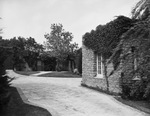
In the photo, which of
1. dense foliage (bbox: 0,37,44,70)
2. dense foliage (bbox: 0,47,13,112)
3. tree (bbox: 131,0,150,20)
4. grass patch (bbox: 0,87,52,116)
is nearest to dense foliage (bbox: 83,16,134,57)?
tree (bbox: 131,0,150,20)

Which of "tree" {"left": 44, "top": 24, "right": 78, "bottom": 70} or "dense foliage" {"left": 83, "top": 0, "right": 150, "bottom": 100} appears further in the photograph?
"tree" {"left": 44, "top": 24, "right": 78, "bottom": 70}

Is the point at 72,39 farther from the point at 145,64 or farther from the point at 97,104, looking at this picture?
the point at 145,64

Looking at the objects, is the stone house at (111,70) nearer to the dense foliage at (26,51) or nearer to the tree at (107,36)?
the tree at (107,36)

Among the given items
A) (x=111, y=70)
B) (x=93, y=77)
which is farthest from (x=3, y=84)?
(x=93, y=77)

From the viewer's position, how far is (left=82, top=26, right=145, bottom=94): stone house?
21.7ft

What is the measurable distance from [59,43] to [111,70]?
20.1 meters

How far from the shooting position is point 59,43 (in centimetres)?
3000

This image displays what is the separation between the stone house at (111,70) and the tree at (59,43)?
1565 cm

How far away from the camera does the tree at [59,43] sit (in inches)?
1153

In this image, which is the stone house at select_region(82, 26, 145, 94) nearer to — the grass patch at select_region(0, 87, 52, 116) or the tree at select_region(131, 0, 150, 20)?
the tree at select_region(131, 0, 150, 20)

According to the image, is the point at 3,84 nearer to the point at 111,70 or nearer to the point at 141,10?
the point at 141,10

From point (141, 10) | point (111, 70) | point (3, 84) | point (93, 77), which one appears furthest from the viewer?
point (93, 77)

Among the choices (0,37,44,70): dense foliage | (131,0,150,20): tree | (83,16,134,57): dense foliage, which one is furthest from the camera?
(0,37,44,70): dense foliage

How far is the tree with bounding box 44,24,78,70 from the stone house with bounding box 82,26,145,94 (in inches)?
616
